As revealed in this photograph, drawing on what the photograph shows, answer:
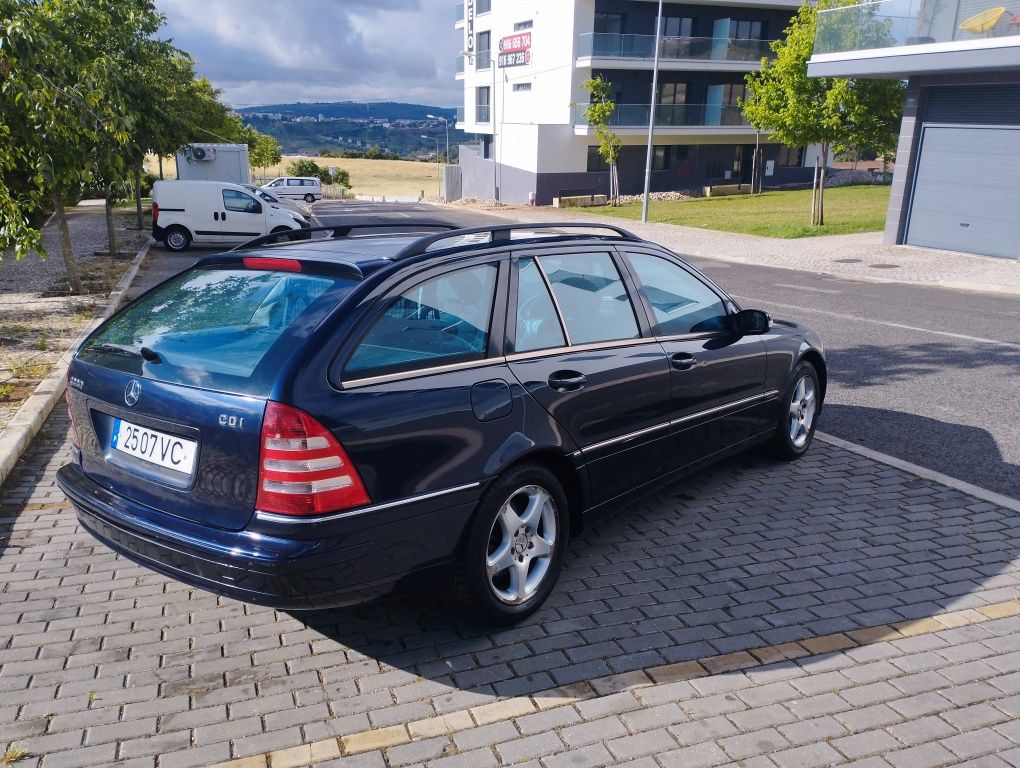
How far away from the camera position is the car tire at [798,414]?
5.73 m

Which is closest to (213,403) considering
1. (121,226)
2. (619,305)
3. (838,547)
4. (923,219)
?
(619,305)

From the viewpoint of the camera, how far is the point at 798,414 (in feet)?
19.6

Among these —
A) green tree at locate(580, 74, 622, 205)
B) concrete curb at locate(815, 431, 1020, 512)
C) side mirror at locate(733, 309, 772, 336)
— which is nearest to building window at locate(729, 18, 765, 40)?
green tree at locate(580, 74, 622, 205)

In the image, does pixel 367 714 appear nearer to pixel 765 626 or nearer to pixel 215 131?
pixel 765 626

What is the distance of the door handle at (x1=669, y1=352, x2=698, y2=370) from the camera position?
4602mm

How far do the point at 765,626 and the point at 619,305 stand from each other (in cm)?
175

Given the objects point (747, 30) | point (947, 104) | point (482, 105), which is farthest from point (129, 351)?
point (482, 105)

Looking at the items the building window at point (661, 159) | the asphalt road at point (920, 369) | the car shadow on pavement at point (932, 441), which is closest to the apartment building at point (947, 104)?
the asphalt road at point (920, 369)

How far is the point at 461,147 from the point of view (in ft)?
190

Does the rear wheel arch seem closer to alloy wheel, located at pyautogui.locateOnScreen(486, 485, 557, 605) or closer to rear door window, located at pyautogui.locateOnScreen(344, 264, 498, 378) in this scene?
alloy wheel, located at pyautogui.locateOnScreen(486, 485, 557, 605)

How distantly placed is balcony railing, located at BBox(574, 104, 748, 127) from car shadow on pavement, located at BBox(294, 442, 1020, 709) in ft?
128

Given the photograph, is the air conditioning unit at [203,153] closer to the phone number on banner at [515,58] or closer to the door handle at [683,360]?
the phone number on banner at [515,58]

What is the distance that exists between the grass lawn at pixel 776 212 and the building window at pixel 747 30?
8.53m

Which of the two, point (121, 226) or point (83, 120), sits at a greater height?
point (83, 120)
